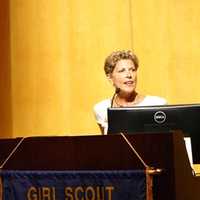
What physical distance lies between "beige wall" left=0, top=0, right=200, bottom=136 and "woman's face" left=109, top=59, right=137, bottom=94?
948mm

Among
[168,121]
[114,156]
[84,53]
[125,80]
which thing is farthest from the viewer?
[84,53]

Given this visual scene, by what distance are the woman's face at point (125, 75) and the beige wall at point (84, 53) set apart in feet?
3.11

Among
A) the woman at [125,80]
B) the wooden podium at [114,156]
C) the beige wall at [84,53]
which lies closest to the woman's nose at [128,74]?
the woman at [125,80]

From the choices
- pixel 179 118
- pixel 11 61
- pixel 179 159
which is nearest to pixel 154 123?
pixel 179 118

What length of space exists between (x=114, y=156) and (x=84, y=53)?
7.75ft

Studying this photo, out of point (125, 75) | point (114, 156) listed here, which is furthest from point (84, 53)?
point (114, 156)

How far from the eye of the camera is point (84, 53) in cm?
352

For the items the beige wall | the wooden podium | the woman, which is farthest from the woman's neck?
the wooden podium

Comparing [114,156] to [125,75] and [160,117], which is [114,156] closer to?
[160,117]

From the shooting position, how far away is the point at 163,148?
1.17m

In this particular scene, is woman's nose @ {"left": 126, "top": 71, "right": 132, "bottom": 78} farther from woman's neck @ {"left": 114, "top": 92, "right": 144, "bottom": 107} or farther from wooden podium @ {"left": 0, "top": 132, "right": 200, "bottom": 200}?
wooden podium @ {"left": 0, "top": 132, "right": 200, "bottom": 200}

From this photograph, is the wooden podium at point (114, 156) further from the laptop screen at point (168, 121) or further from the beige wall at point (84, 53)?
the beige wall at point (84, 53)

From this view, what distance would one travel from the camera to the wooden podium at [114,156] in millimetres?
1167

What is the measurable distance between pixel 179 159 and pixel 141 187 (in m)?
0.12
